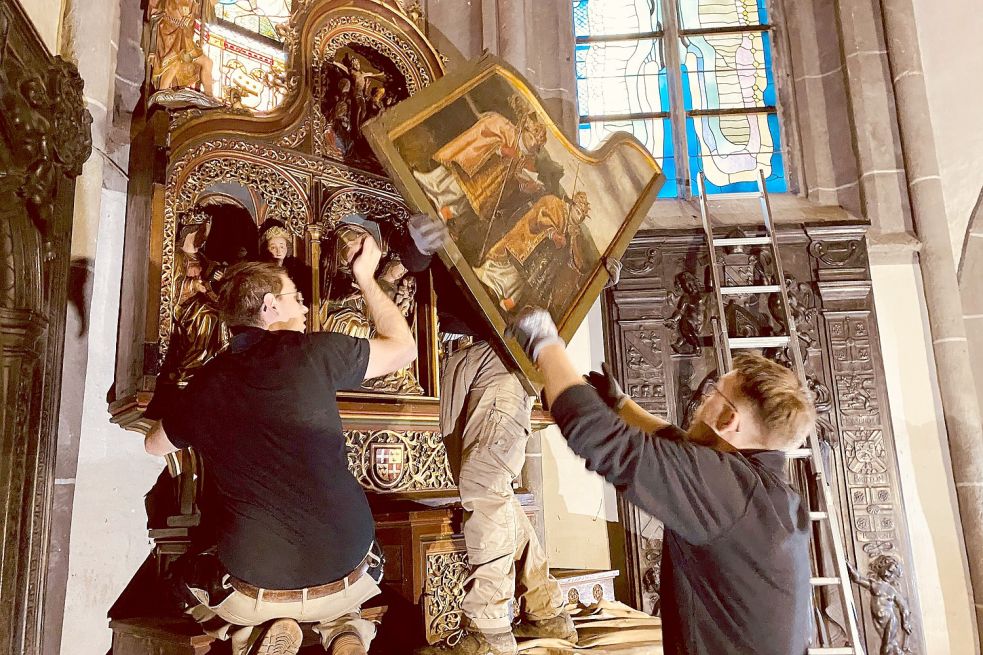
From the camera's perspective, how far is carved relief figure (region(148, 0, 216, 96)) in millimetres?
3221

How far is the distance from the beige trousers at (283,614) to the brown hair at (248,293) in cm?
86

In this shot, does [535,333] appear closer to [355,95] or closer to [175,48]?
[175,48]

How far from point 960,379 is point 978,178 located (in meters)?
1.53

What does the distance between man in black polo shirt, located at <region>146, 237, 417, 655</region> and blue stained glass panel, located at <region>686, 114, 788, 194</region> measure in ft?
14.8

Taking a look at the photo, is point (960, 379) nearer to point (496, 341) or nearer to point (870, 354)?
point (870, 354)

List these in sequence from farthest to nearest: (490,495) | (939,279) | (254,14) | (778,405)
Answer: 1. (939,279)
2. (254,14)
3. (490,495)
4. (778,405)

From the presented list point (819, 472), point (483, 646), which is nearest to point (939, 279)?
point (819, 472)

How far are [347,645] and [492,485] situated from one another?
29.2 inches

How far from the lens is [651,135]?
20.1 feet

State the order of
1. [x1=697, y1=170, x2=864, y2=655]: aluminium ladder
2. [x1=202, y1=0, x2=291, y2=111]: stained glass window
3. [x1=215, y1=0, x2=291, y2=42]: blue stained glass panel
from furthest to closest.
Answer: [x1=697, y1=170, x2=864, y2=655]: aluminium ladder → [x1=215, y1=0, x2=291, y2=42]: blue stained glass panel → [x1=202, y1=0, x2=291, y2=111]: stained glass window

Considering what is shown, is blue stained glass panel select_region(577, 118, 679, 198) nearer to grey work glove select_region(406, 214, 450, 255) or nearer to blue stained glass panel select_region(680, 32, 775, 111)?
blue stained glass panel select_region(680, 32, 775, 111)

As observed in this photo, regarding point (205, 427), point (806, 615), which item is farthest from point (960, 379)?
point (205, 427)

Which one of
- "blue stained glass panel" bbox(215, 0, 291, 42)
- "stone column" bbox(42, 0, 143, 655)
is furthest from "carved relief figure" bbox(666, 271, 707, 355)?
"stone column" bbox(42, 0, 143, 655)

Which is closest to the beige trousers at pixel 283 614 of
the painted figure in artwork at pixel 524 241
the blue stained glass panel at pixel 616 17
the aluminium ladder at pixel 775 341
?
the painted figure in artwork at pixel 524 241
